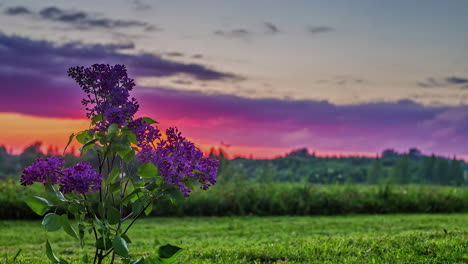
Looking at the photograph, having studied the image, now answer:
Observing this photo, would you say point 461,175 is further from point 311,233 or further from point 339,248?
point 339,248

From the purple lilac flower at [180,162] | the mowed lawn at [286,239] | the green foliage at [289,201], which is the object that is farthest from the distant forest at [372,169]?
the purple lilac flower at [180,162]

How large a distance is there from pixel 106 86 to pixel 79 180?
0.82 meters

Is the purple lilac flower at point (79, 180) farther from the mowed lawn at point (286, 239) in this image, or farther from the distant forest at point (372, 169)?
the distant forest at point (372, 169)

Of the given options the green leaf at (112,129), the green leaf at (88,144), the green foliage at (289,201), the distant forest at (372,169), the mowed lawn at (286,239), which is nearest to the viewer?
the green leaf at (112,129)

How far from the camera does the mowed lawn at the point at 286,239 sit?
19.3ft

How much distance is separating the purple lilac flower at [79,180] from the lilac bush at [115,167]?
0.7 inches

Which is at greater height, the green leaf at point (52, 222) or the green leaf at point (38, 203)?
the green leaf at point (38, 203)

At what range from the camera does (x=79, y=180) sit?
331 centimetres

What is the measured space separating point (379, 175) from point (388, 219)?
15.8 meters

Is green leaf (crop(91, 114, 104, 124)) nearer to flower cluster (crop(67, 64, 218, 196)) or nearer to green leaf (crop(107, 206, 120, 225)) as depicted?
flower cluster (crop(67, 64, 218, 196))

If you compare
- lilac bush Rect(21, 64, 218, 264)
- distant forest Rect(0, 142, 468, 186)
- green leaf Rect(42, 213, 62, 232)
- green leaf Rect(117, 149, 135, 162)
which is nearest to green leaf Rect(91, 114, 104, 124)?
lilac bush Rect(21, 64, 218, 264)

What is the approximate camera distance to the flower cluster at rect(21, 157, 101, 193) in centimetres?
332

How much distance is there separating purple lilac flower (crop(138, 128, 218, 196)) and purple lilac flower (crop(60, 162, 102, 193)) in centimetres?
51

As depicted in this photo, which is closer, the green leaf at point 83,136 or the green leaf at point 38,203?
the green leaf at point 38,203
